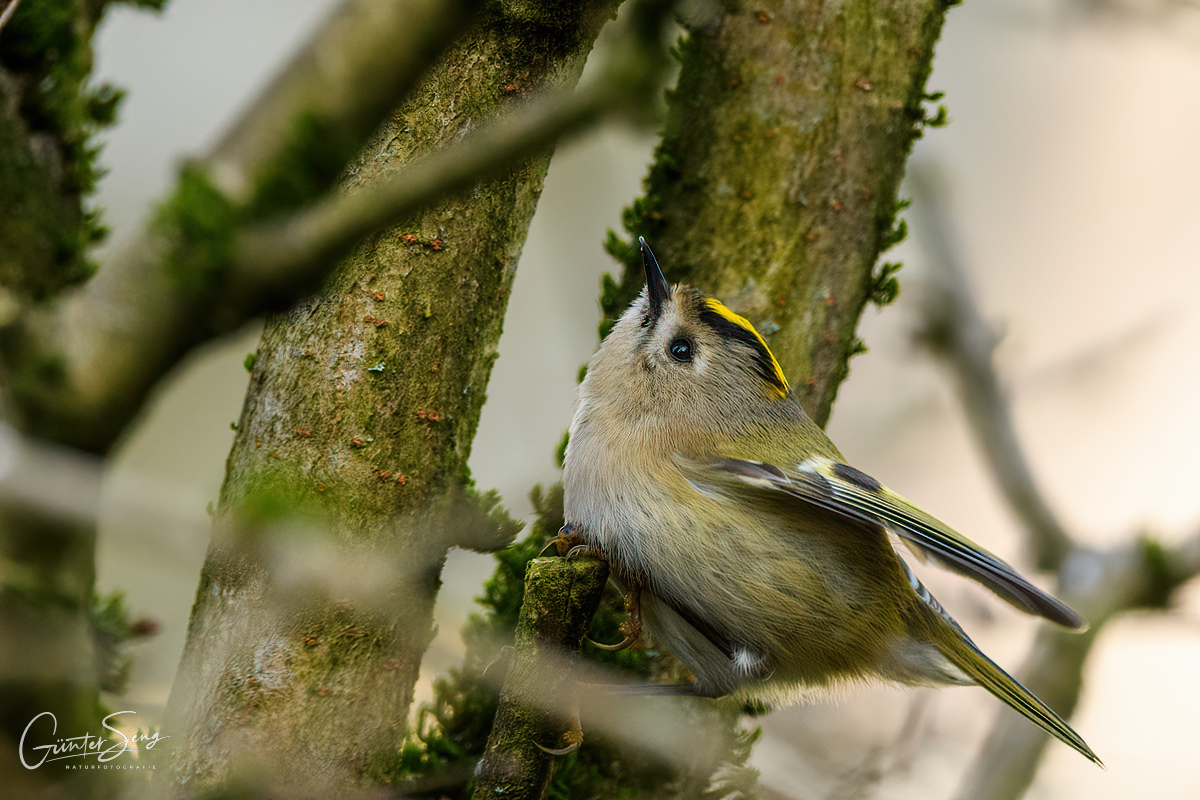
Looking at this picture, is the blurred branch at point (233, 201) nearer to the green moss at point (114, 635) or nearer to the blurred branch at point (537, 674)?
the blurred branch at point (537, 674)

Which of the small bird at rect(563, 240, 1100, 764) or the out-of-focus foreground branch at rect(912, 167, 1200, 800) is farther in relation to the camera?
the out-of-focus foreground branch at rect(912, 167, 1200, 800)

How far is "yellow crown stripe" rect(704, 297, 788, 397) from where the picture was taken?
2.03 meters

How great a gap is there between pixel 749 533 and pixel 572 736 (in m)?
0.51

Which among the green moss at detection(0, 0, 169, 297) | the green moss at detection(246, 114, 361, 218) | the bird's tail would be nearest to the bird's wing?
the bird's tail

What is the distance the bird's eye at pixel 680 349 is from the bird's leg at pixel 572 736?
86cm

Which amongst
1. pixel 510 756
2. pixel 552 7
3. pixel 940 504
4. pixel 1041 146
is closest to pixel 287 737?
pixel 510 756

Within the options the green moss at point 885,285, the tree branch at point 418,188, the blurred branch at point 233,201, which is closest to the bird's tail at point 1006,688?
the green moss at point 885,285

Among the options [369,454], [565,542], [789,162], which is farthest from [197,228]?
[789,162]

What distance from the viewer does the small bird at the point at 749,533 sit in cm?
178

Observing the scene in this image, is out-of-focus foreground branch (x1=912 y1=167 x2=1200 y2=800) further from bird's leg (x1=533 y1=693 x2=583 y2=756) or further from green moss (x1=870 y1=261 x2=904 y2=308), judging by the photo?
bird's leg (x1=533 y1=693 x2=583 y2=756)

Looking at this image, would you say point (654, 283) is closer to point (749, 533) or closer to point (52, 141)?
point (749, 533)

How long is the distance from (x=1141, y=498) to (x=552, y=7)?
165 inches

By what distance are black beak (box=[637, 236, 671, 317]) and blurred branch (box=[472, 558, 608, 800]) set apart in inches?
32.7

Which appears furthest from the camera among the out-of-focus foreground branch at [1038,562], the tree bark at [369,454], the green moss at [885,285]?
the out-of-focus foreground branch at [1038,562]
